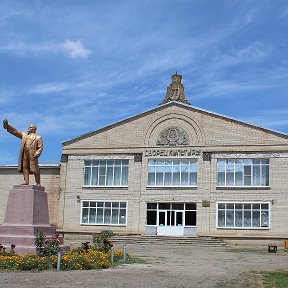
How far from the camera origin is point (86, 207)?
38469 mm

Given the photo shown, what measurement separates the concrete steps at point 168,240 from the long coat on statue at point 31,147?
52.0 feet

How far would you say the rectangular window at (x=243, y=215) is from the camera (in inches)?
1377

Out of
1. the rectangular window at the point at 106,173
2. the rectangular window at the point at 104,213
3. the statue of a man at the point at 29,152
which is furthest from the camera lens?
the rectangular window at the point at 106,173

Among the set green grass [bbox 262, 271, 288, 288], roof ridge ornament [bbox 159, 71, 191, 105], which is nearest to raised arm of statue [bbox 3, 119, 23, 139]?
green grass [bbox 262, 271, 288, 288]

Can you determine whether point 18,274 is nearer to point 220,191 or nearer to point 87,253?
point 87,253

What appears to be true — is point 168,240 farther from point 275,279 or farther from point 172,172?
point 275,279

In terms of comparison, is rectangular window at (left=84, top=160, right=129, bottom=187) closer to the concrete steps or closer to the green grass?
the concrete steps

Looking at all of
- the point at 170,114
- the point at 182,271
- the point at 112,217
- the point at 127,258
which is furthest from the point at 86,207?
the point at 182,271

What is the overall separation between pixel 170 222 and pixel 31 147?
19.3 metres

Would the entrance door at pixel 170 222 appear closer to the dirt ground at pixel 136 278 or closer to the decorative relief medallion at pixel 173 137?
the decorative relief medallion at pixel 173 137

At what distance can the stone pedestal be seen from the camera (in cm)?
1747

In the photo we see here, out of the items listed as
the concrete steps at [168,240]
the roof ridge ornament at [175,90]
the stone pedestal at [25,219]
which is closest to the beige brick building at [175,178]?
the concrete steps at [168,240]

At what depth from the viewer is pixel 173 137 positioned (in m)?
37.5

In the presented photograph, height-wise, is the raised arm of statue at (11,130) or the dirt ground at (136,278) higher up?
the raised arm of statue at (11,130)
